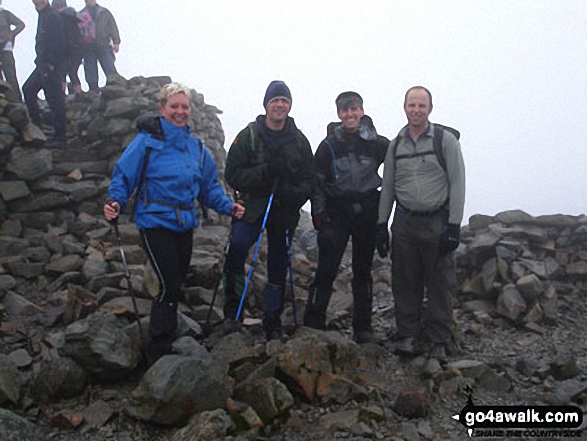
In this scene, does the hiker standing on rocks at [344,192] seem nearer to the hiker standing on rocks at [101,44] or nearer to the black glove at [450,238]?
the black glove at [450,238]

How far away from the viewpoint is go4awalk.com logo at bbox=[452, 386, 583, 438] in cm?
471

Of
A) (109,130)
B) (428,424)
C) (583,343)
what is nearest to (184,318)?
(428,424)

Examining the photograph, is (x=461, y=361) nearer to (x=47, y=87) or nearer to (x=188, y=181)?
(x=188, y=181)

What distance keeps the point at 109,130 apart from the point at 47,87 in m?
1.94

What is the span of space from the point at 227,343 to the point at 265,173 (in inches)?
89.6

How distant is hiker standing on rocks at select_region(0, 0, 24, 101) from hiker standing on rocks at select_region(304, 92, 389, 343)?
1186 cm

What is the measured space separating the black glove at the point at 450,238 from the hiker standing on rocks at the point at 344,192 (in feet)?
3.48

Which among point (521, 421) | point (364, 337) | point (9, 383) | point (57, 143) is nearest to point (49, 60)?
point (57, 143)

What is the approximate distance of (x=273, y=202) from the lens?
20.9 ft

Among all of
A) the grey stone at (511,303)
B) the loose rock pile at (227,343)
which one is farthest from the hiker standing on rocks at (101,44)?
the grey stone at (511,303)

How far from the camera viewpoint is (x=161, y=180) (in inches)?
207

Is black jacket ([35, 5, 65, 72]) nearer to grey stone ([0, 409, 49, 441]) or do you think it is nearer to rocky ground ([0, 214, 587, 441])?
rocky ground ([0, 214, 587, 441])

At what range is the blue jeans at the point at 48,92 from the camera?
12477 millimetres

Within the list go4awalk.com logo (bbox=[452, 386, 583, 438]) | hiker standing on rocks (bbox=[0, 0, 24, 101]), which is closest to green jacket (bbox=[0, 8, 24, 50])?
hiker standing on rocks (bbox=[0, 0, 24, 101])
